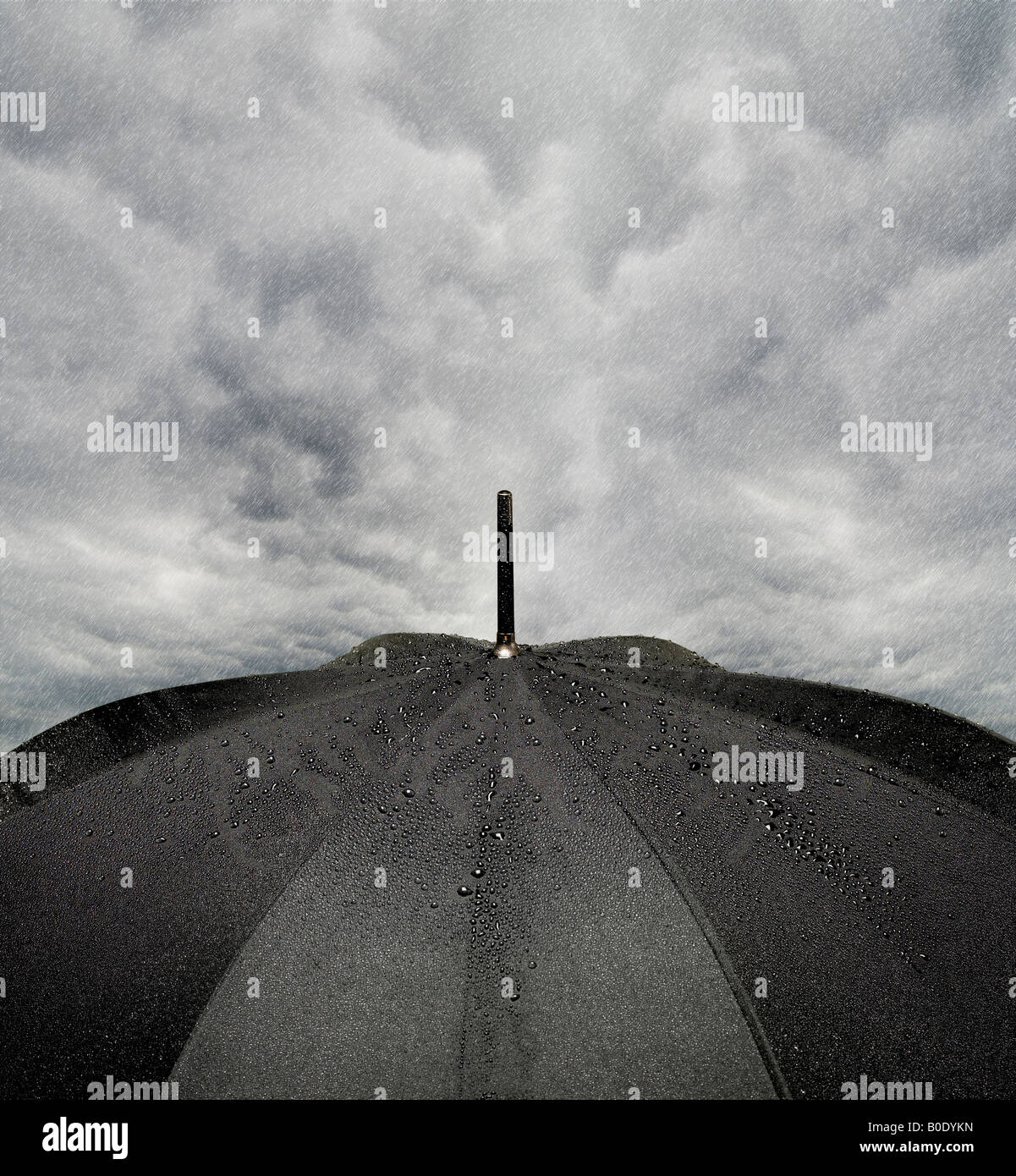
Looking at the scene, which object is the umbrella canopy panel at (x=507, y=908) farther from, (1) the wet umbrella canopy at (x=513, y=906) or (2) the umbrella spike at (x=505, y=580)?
(2) the umbrella spike at (x=505, y=580)

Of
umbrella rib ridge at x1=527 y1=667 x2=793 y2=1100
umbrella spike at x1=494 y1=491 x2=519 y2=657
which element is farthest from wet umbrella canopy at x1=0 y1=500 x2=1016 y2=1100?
umbrella spike at x1=494 y1=491 x2=519 y2=657

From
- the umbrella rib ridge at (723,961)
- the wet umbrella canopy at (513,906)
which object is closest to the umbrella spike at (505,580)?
the wet umbrella canopy at (513,906)

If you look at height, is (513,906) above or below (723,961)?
above

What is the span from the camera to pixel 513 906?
7.77 ft

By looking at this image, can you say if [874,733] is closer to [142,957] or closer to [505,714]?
[505,714]

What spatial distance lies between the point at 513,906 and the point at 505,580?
1789 millimetres

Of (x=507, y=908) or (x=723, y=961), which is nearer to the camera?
(x=723, y=961)

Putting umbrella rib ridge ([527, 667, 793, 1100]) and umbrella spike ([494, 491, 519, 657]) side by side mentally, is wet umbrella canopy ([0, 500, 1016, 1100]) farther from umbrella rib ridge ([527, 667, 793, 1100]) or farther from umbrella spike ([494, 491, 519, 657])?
umbrella spike ([494, 491, 519, 657])

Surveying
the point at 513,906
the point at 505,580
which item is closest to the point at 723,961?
the point at 513,906

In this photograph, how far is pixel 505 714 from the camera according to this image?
10.3 feet

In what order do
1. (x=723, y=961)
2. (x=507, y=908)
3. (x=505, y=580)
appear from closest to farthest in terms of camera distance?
(x=723, y=961) → (x=507, y=908) → (x=505, y=580)

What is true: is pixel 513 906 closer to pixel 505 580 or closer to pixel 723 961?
pixel 723 961

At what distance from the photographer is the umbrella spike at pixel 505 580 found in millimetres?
3789
